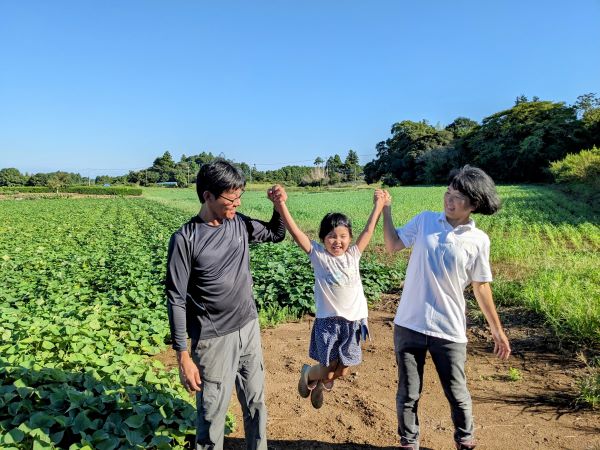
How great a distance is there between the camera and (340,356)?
2715mm

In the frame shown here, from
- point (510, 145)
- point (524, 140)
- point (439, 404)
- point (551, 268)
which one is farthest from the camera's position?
point (510, 145)

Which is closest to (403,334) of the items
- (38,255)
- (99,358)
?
(99,358)

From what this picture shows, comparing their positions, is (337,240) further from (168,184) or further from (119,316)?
(168,184)

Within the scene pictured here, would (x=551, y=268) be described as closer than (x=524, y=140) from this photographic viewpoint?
Yes

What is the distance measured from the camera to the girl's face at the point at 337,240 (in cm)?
272

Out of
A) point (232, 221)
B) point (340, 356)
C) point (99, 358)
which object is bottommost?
point (99, 358)

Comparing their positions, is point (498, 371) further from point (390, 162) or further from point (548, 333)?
point (390, 162)

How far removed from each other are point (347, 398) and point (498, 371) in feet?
4.97

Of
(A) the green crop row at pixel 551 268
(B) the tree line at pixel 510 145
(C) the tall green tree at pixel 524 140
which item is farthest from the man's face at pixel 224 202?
(C) the tall green tree at pixel 524 140

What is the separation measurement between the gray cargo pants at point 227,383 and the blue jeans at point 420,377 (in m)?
0.82

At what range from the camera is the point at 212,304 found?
7.48 feet

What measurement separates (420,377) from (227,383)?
113 cm

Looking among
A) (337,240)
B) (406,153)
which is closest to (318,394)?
(337,240)

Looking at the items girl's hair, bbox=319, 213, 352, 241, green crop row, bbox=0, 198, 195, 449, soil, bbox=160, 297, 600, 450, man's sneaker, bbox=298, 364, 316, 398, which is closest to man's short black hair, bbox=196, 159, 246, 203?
girl's hair, bbox=319, 213, 352, 241
